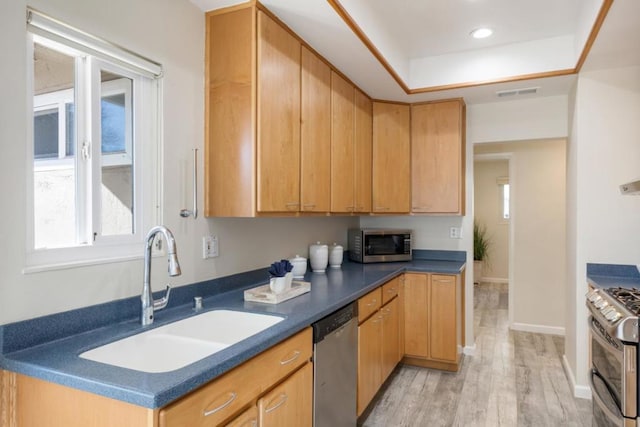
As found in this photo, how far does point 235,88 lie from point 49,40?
774 mm

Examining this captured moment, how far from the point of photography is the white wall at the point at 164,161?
4.26 ft

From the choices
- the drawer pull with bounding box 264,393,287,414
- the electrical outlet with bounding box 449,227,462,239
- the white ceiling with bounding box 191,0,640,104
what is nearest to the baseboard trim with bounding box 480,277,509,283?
the electrical outlet with bounding box 449,227,462,239

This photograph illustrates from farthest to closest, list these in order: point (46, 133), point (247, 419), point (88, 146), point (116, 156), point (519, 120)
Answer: point (519, 120) → point (116, 156) → point (88, 146) → point (46, 133) → point (247, 419)

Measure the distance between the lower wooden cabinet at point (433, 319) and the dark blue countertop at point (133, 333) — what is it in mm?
1101

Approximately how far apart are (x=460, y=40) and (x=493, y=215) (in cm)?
497

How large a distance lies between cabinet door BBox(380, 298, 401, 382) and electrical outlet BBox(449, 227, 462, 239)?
1027 millimetres

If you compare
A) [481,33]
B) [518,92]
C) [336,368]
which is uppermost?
[481,33]

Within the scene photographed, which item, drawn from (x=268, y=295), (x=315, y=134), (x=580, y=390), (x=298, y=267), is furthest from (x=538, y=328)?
(x=268, y=295)

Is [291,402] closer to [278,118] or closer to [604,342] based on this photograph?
[278,118]

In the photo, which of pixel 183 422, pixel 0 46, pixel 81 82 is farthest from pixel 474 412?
pixel 0 46

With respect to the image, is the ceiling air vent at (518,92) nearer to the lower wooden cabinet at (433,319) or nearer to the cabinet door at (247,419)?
the lower wooden cabinet at (433,319)

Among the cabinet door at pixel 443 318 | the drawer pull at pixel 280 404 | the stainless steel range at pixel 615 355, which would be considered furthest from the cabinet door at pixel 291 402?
the cabinet door at pixel 443 318

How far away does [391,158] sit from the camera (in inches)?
143

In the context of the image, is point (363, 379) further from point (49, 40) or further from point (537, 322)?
point (537, 322)
